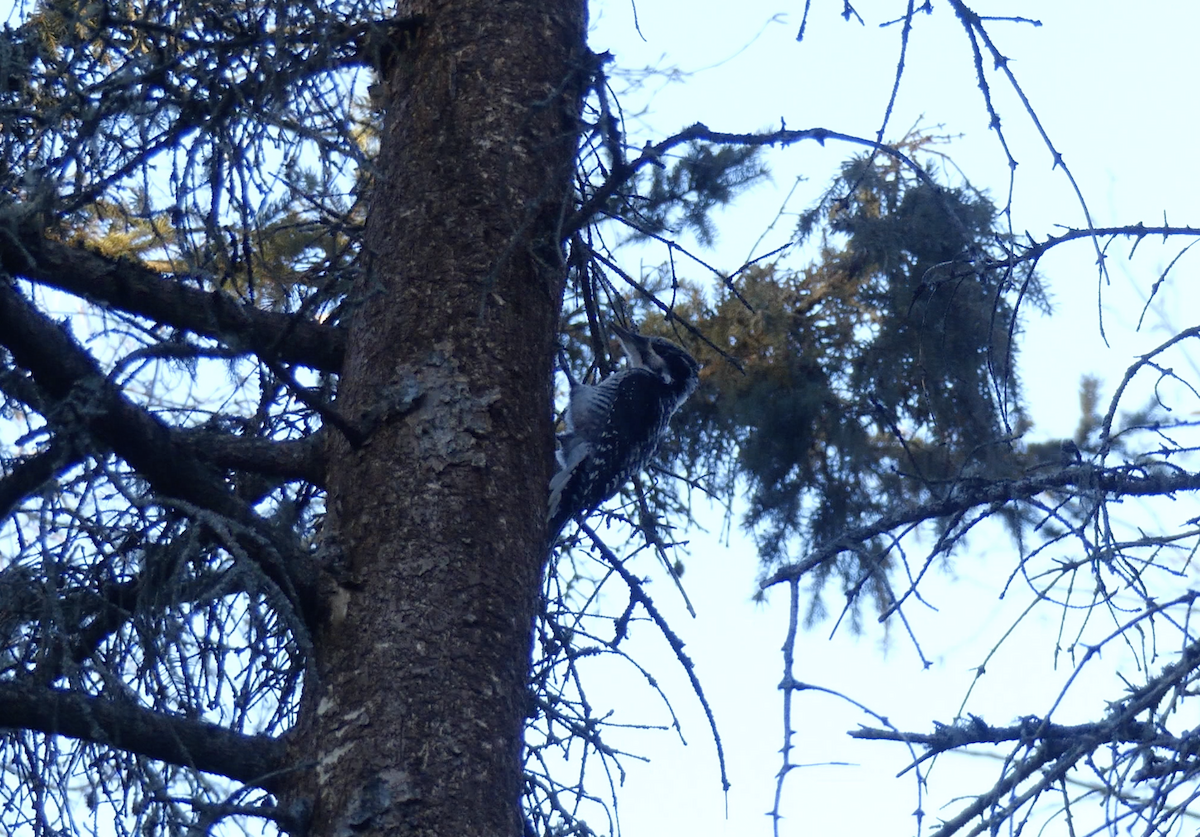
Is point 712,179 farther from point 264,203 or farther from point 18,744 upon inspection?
point 18,744

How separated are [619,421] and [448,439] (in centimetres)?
263

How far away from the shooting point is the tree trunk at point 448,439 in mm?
2512

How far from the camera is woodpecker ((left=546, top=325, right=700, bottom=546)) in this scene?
16.6 feet

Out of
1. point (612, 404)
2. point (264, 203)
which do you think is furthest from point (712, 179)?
point (612, 404)

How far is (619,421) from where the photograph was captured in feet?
18.0

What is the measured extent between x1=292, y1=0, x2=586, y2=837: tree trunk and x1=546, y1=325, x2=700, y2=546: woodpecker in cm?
147

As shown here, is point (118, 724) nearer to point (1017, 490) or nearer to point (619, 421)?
point (1017, 490)

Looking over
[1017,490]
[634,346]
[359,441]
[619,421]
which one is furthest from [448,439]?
[634,346]

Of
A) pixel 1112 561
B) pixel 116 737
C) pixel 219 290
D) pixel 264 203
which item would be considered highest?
pixel 264 203

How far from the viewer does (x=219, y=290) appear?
3029 mm

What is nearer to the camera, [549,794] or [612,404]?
[549,794]

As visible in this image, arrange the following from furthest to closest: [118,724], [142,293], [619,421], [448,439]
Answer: [619,421] → [142,293] → [448,439] → [118,724]

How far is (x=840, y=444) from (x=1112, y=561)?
3580mm

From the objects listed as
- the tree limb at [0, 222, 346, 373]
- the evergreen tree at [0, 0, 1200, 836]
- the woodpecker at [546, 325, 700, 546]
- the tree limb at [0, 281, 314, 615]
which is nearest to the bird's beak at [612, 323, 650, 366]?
the woodpecker at [546, 325, 700, 546]
